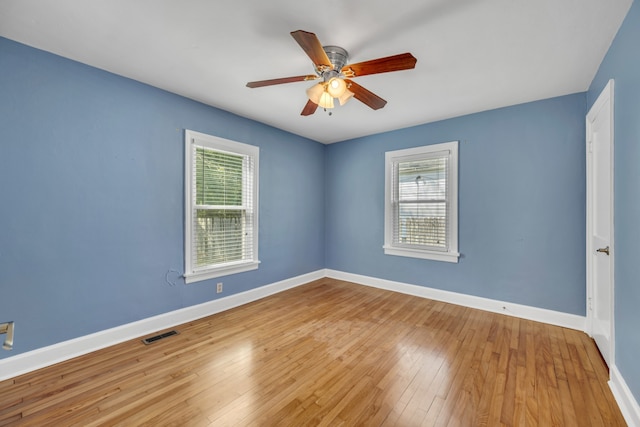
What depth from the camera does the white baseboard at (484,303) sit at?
2883mm

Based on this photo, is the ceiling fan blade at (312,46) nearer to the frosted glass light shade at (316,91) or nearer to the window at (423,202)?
the frosted glass light shade at (316,91)

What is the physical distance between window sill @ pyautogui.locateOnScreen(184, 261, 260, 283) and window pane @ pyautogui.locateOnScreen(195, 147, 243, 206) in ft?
2.69

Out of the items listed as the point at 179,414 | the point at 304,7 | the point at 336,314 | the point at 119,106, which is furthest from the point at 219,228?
the point at 304,7

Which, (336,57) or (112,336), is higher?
(336,57)

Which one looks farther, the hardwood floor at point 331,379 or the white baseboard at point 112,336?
the white baseboard at point 112,336

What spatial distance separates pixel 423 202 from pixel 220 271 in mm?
2999

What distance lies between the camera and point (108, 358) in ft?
7.48

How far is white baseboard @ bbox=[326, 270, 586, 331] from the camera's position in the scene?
9.46 feet

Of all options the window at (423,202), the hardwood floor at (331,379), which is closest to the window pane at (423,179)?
the window at (423,202)

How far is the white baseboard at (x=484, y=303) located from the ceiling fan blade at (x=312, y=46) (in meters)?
3.32

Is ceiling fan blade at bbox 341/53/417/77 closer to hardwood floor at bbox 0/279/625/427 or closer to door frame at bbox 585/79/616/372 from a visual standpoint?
door frame at bbox 585/79/616/372

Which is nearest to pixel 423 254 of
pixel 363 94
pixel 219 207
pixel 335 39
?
pixel 363 94

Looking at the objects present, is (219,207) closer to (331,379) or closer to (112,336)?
(112,336)

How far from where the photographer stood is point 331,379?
2014mm
